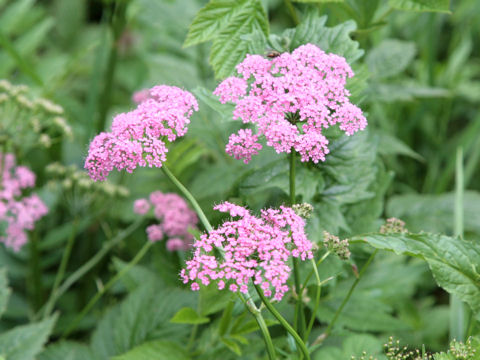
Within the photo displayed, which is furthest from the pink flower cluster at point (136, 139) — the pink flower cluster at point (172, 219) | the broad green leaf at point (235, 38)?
the pink flower cluster at point (172, 219)

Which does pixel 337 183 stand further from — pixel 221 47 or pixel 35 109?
pixel 35 109

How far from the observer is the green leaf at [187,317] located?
66.3 inches

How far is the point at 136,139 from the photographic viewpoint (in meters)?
1.33

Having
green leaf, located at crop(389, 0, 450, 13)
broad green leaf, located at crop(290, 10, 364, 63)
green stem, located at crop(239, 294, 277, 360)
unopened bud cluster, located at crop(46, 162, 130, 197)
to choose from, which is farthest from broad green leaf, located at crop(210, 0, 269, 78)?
unopened bud cluster, located at crop(46, 162, 130, 197)

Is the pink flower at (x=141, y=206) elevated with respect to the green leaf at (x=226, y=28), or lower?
lower

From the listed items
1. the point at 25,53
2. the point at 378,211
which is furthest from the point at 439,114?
the point at 25,53

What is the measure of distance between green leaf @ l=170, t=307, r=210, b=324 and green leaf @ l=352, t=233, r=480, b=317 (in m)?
0.72

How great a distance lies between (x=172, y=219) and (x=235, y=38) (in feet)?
2.90

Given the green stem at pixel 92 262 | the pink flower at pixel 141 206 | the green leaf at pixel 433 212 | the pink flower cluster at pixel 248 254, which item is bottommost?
the green stem at pixel 92 262

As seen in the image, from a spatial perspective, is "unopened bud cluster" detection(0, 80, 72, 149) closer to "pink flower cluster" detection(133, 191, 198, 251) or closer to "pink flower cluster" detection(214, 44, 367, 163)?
"pink flower cluster" detection(133, 191, 198, 251)

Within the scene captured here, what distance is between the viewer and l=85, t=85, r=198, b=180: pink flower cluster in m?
1.30

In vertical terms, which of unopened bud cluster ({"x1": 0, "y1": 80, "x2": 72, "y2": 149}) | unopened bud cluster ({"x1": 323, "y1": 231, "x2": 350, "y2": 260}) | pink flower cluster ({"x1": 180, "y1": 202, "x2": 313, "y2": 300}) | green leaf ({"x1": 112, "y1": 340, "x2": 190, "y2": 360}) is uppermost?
pink flower cluster ({"x1": 180, "y1": 202, "x2": 313, "y2": 300})

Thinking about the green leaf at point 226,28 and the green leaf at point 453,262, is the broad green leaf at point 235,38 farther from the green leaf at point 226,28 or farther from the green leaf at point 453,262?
the green leaf at point 453,262

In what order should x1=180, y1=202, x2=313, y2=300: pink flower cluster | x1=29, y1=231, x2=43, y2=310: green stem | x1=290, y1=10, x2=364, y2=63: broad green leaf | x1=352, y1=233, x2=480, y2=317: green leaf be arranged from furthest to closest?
1. x1=29, y1=231, x2=43, y2=310: green stem
2. x1=290, y1=10, x2=364, y2=63: broad green leaf
3. x1=352, y1=233, x2=480, y2=317: green leaf
4. x1=180, y1=202, x2=313, y2=300: pink flower cluster
